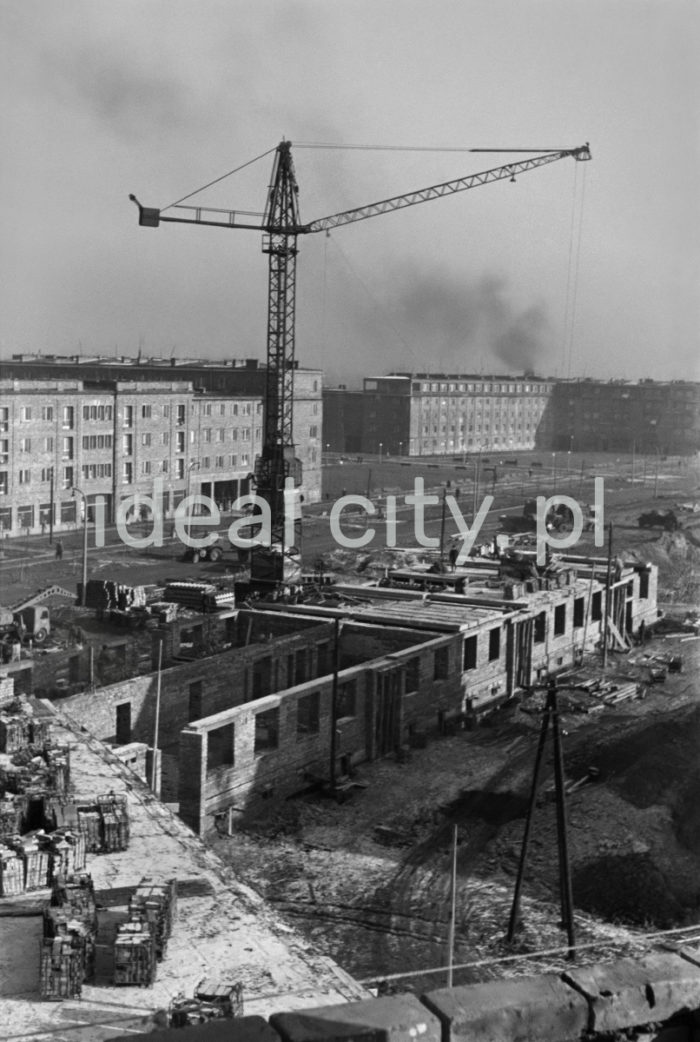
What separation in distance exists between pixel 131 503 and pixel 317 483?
33.7ft

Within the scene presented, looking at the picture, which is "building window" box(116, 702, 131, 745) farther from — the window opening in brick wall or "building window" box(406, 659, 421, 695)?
"building window" box(406, 659, 421, 695)

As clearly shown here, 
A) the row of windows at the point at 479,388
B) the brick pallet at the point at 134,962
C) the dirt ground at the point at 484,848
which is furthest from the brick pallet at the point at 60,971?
the row of windows at the point at 479,388

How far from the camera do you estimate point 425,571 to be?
26.2 m

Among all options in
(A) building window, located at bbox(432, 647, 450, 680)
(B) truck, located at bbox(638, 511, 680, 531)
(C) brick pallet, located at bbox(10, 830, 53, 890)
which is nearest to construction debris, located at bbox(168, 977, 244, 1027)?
(C) brick pallet, located at bbox(10, 830, 53, 890)

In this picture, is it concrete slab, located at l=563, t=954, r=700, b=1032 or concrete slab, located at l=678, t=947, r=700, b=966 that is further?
concrete slab, located at l=678, t=947, r=700, b=966

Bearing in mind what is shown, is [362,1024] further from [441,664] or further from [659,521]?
[659,521]

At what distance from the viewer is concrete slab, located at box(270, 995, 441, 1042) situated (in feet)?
10.5

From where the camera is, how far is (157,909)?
796 centimetres

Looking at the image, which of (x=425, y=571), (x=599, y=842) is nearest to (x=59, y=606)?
(x=425, y=571)

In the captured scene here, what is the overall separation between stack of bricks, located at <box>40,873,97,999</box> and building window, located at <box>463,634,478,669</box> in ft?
40.0

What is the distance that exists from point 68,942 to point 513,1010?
184 inches

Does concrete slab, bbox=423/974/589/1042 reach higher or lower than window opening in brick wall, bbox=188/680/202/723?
higher

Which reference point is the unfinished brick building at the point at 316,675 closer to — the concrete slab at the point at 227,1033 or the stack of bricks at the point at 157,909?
the stack of bricks at the point at 157,909

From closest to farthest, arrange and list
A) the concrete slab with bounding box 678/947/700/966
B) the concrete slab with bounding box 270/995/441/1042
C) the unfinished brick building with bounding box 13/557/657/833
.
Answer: the concrete slab with bounding box 270/995/441/1042 → the concrete slab with bounding box 678/947/700/966 → the unfinished brick building with bounding box 13/557/657/833
